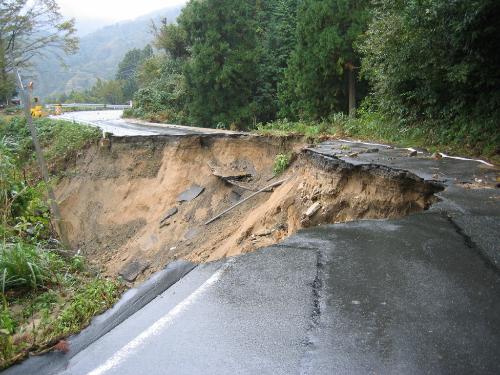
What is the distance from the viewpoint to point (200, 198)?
13469 mm

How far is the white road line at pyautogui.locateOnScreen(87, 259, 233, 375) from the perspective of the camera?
2.73 metres

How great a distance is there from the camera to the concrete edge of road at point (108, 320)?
10.0 ft

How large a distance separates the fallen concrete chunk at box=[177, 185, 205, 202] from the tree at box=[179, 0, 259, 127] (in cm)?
1003

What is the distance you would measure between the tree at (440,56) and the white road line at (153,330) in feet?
26.6

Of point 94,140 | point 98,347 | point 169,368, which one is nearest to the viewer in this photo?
point 169,368

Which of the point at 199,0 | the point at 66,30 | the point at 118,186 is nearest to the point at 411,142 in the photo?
the point at 118,186

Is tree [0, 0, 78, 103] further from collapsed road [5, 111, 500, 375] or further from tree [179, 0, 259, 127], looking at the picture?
collapsed road [5, 111, 500, 375]

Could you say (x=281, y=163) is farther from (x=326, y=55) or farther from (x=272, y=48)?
(x=272, y=48)

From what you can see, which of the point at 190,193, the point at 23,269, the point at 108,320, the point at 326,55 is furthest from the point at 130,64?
the point at 108,320

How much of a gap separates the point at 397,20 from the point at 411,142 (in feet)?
11.1

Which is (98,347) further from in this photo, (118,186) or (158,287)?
(118,186)

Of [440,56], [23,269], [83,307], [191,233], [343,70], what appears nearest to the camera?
[83,307]

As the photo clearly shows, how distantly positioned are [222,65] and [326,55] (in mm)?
8125

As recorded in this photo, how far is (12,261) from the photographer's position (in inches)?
199
